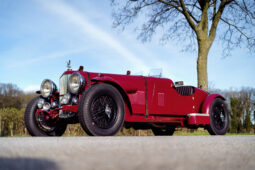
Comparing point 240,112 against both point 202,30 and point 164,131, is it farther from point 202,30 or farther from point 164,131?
point 164,131

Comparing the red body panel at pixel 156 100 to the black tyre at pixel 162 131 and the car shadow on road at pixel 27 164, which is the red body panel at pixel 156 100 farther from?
the car shadow on road at pixel 27 164

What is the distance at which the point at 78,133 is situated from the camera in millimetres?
11695

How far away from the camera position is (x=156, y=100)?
486cm

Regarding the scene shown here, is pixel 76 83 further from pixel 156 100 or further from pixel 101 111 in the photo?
pixel 156 100

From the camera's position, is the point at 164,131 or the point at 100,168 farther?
the point at 164,131

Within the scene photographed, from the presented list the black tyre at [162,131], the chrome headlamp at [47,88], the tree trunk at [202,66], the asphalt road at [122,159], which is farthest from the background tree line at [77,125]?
the asphalt road at [122,159]

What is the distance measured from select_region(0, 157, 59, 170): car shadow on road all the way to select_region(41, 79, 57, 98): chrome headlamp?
396 cm

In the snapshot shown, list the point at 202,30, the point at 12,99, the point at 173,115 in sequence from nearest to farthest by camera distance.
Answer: the point at 173,115
the point at 202,30
the point at 12,99

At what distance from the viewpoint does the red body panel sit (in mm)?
4421

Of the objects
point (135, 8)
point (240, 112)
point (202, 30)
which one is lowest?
point (240, 112)

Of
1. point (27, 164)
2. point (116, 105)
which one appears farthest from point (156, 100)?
point (27, 164)

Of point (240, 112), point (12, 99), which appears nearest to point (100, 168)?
point (240, 112)

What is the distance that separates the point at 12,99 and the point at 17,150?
40687 millimetres

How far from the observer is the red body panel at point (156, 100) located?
4421 millimetres
